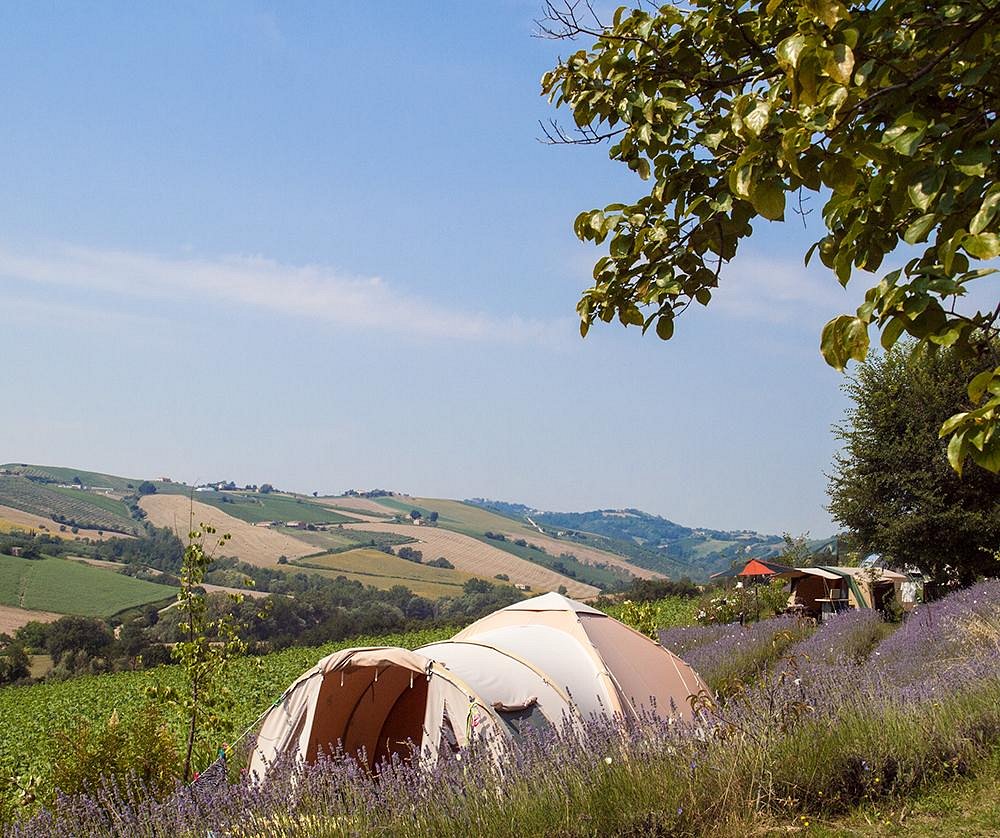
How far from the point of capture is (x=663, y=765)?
6.05 metres

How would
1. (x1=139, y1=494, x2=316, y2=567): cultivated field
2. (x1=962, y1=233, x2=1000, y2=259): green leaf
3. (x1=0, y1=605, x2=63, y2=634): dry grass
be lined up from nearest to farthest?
(x1=962, y1=233, x2=1000, y2=259): green leaf → (x1=0, y1=605, x2=63, y2=634): dry grass → (x1=139, y1=494, x2=316, y2=567): cultivated field

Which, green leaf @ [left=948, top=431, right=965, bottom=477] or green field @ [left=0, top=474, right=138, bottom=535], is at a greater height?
green leaf @ [left=948, top=431, right=965, bottom=477]

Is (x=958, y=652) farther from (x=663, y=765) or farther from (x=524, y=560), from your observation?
(x=524, y=560)

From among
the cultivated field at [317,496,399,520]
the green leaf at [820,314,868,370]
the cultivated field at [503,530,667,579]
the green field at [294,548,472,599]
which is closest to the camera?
the green leaf at [820,314,868,370]

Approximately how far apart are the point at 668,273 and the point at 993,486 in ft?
74.4

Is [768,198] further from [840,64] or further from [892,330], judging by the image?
[892,330]

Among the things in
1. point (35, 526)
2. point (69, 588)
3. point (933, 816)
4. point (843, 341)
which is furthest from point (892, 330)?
point (35, 526)

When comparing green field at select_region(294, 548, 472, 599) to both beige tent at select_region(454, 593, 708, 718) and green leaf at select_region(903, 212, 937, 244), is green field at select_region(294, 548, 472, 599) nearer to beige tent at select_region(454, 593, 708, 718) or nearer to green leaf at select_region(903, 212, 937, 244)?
beige tent at select_region(454, 593, 708, 718)

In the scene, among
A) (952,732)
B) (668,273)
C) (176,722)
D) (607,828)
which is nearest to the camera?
(668,273)

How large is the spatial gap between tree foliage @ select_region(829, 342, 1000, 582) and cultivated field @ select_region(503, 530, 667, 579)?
13562 cm

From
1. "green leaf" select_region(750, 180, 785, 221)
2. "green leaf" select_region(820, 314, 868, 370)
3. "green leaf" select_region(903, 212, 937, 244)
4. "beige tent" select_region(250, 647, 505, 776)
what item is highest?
"green leaf" select_region(750, 180, 785, 221)

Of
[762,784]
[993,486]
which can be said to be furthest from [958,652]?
[993,486]

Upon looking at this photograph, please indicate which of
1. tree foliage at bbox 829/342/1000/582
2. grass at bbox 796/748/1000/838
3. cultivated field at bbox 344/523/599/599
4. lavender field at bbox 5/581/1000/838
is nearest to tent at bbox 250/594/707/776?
lavender field at bbox 5/581/1000/838

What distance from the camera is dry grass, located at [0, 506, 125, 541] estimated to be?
9542cm
